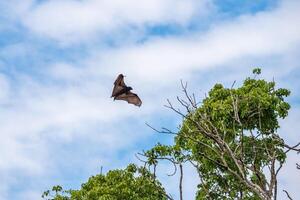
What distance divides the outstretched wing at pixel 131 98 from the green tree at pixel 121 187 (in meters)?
8.37

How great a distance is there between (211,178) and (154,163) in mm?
2493

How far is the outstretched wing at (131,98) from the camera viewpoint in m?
12.8

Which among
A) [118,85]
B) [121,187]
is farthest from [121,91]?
[121,187]

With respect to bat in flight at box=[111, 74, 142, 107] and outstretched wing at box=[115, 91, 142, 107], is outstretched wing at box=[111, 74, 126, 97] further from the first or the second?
outstretched wing at box=[115, 91, 142, 107]

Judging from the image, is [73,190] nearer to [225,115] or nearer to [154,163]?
[154,163]

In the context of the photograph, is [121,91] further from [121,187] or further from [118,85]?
[121,187]

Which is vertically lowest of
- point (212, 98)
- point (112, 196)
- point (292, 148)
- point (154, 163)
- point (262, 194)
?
point (262, 194)

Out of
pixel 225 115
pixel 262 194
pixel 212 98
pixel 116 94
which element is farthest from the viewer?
pixel 212 98

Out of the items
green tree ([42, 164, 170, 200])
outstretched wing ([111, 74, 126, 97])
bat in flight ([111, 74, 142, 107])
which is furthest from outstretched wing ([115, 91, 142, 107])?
green tree ([42, 164, 170, 200])

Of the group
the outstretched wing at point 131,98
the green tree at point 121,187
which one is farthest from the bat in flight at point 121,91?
the green tree at point 121,187

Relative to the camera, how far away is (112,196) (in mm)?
22109

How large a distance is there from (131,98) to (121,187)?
33.2ft

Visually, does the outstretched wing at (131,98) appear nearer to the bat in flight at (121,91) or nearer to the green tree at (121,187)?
the bat in flight at (121,91)

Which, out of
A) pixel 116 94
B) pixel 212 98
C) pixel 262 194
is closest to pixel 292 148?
pixel 262 194
